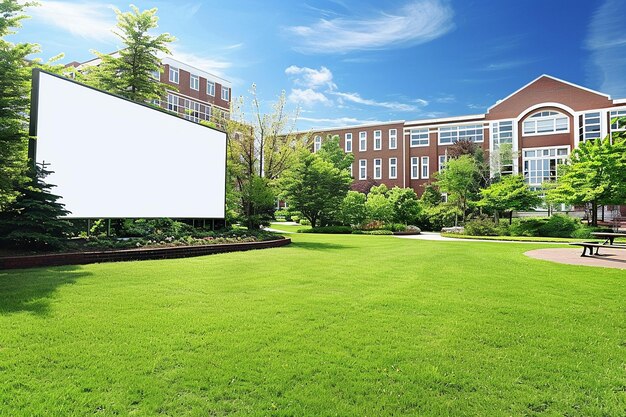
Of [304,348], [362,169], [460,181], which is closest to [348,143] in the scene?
[362,169]

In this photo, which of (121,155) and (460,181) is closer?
(121,155)

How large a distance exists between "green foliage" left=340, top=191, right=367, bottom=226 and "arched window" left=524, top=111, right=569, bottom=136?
26.9m

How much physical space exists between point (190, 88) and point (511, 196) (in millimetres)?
38239

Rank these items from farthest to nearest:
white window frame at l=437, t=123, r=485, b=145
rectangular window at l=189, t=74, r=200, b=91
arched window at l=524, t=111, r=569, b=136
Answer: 1. white window frame at l=437, t=123, r=485, b=145
2. rectangular window at l=189, t=74, r=200, b=91
3. arched window at l=524, t=111, r=569, b=136

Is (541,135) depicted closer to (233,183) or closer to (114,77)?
(233,183)

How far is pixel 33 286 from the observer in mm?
6730

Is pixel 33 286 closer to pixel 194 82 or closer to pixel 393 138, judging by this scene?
pixel 194 82

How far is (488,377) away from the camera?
3.71m

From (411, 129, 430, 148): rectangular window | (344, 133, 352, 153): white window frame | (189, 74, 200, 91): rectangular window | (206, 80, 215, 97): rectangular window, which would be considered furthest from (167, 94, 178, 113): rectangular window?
(411, 129, 430, 148): rectangular window

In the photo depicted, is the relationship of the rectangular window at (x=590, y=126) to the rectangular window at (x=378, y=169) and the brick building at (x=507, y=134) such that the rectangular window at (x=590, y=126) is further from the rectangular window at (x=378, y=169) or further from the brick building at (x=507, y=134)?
the rectangular window at (x=378, y=169)

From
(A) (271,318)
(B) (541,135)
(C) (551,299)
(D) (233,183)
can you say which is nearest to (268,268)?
(A) (271,318)

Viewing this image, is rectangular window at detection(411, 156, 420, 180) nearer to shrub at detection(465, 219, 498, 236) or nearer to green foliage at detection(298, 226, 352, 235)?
shrub at detection(465, 219, 498, 236)

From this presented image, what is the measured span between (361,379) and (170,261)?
8385 mm

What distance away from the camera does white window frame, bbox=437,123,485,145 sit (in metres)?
49.9
